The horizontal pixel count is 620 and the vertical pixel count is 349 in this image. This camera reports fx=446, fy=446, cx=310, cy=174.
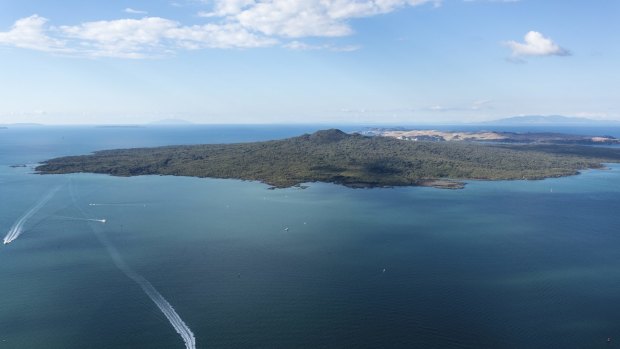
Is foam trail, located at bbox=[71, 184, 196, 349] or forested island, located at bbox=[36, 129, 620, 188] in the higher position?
forested island, located at bbox=[36, 129, 620, 188]

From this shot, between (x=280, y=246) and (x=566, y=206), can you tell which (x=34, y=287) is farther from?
(x=566, y=206)

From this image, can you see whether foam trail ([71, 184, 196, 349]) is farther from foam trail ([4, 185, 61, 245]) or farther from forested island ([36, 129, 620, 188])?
forested island ([36, 129, 620, 188])

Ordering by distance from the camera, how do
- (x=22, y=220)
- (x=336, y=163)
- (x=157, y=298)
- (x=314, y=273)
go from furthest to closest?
(x=336, y=163)
(x=22, y=220)
(x=314, y=273)
(x=157, y=298)

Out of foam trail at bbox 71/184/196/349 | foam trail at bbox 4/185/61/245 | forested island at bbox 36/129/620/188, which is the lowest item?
foam trail at bbox 71/184/196/349

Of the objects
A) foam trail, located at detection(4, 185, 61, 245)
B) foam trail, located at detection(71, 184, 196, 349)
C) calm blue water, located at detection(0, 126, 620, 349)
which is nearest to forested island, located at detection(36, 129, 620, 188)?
calm blue water, located at detection(0, 126, 620, 349)

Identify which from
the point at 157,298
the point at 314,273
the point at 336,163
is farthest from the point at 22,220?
the point at 336,163

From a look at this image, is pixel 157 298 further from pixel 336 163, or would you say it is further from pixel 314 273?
pixel 336 163

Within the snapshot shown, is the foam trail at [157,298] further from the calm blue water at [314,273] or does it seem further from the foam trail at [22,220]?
the foam trail at [22,220]
